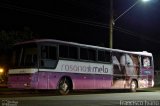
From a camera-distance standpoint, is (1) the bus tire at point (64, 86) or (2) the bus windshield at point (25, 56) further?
(1) the bus tire at point (64, 86)

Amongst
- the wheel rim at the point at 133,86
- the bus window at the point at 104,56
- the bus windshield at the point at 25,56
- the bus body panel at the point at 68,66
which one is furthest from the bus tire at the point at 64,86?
the wheel rim at the point at 133,86

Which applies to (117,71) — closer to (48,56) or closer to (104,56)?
(104,56)

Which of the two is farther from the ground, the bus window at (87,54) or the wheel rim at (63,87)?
the bus window at (87,54)

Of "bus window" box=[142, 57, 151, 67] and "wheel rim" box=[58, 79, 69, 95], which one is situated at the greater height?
"bus window" box=[142, 57, 151, 67]

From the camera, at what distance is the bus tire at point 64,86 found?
23406 mm

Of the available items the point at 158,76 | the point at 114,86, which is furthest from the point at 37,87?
the point at 158,76

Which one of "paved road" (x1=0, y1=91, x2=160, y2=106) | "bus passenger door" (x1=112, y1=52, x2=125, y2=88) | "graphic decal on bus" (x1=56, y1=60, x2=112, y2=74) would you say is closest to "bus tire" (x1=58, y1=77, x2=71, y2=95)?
"graphic decal on bus" (x1=56, y1=60, x2=112, y2=74)

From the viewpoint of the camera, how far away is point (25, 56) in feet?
74.3

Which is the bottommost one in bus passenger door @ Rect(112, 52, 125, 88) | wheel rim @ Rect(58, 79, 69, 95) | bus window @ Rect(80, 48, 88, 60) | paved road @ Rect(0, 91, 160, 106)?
paved road @ Rect(0, 91, 160, 106)

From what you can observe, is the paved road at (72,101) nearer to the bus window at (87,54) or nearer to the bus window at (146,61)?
the bus window at (87,54)

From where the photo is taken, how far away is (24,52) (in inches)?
897

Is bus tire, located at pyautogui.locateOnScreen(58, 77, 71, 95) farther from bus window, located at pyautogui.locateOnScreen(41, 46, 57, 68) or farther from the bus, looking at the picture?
bus window, located at pyautogui.locateOnScreen(41, 46, 57, 68)

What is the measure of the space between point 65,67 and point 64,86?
1.10 meters

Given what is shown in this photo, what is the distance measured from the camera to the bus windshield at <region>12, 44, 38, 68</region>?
72.5 feet
